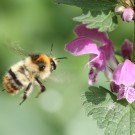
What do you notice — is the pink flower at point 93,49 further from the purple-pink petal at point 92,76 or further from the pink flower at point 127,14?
the pink flower at point 127,14

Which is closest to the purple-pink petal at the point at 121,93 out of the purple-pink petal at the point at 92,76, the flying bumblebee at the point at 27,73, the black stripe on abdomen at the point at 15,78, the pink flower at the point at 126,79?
the pink flower at the point at 126,79

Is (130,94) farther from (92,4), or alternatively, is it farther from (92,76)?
(92,4)

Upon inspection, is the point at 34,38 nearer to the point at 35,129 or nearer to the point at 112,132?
the point at 35,129

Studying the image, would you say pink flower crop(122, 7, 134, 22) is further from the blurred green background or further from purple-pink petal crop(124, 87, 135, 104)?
the blurred green background

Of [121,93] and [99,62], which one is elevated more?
[99,62]

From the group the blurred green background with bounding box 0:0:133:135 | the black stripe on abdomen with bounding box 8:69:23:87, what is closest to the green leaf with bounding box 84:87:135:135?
the black stripe on abdomen with bounding box 8:69:23:87

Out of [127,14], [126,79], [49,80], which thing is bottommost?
[49,80]

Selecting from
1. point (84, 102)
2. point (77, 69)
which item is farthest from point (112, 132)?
point (77, 69)

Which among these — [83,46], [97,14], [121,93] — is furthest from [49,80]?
[97,14]
